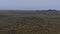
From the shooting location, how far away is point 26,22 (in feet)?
3.01

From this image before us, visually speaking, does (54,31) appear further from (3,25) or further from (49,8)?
(49,8)

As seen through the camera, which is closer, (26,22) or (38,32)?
(38,32)

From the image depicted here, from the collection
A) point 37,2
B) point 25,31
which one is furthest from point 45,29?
point 37,2

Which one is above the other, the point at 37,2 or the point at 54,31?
the point at 37,2

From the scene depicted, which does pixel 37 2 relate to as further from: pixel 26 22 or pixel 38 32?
pixel 38 32

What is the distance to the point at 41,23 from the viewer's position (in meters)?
0.90

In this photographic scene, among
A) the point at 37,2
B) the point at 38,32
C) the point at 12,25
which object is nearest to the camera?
the point at 38,32

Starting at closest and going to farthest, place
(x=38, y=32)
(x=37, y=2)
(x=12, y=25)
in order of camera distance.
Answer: (x=38, y=32), (x=12, y=25), (x=37, y=2)

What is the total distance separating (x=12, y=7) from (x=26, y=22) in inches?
15.3

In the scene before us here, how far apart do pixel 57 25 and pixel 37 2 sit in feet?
1.46

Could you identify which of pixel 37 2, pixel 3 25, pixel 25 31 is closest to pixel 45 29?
pixel 25 31

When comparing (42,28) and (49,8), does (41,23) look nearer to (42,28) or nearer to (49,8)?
(42,28)

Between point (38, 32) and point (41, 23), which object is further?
point (41, 23)

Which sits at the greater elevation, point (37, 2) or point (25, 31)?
point (37, 2)
